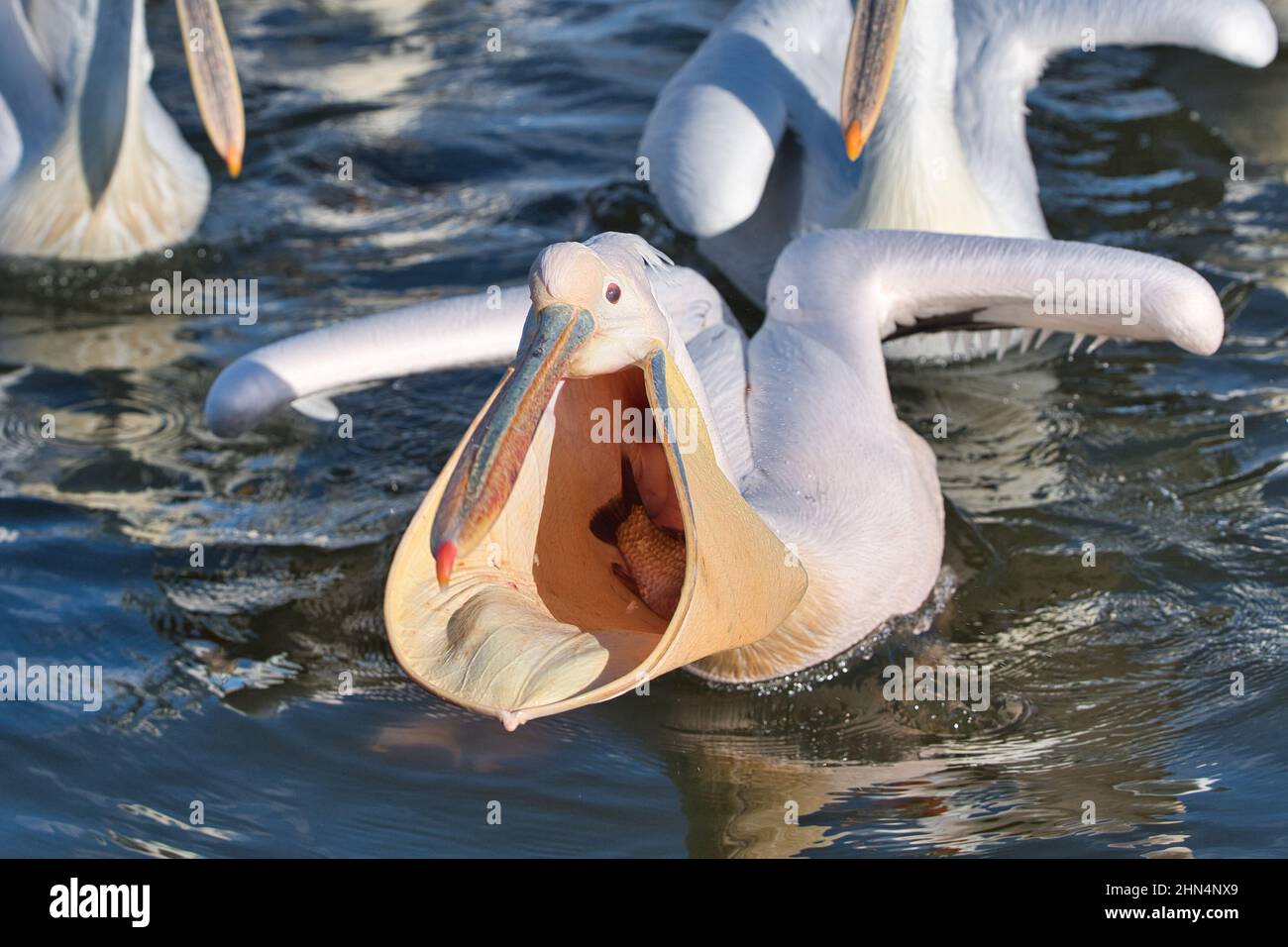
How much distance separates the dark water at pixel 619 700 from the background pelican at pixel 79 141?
11 cm

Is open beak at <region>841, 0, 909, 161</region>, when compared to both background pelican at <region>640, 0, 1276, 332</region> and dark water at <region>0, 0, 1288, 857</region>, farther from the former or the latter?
dark water at <region>0, 0, 1288, 857</region>

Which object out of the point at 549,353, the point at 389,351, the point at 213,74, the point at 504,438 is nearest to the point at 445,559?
the point at 504,438

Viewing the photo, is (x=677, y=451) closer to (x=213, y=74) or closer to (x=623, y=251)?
(x=623, y=251)

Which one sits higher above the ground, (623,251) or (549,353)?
(623,251)

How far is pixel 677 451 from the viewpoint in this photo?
259 centimetres

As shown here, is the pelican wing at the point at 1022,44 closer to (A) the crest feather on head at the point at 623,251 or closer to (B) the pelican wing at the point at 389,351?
(B) the pelican wing at the point at 389,351

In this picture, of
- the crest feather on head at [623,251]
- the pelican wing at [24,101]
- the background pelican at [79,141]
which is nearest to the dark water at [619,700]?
the background pelican at [79,141]

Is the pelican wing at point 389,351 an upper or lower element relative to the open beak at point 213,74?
lower

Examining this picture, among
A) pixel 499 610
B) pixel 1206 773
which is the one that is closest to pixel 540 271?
pixel 499 610

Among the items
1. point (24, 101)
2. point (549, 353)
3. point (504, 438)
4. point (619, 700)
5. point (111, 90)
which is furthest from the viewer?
point (24, 101)

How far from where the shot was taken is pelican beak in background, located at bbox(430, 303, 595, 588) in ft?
7.57

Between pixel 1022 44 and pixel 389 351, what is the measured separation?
6.86ft

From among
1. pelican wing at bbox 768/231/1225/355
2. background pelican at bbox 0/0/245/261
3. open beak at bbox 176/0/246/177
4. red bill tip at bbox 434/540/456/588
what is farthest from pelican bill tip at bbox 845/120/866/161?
background pelican at bbox 0/0/245/261

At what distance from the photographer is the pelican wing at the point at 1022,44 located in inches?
192
